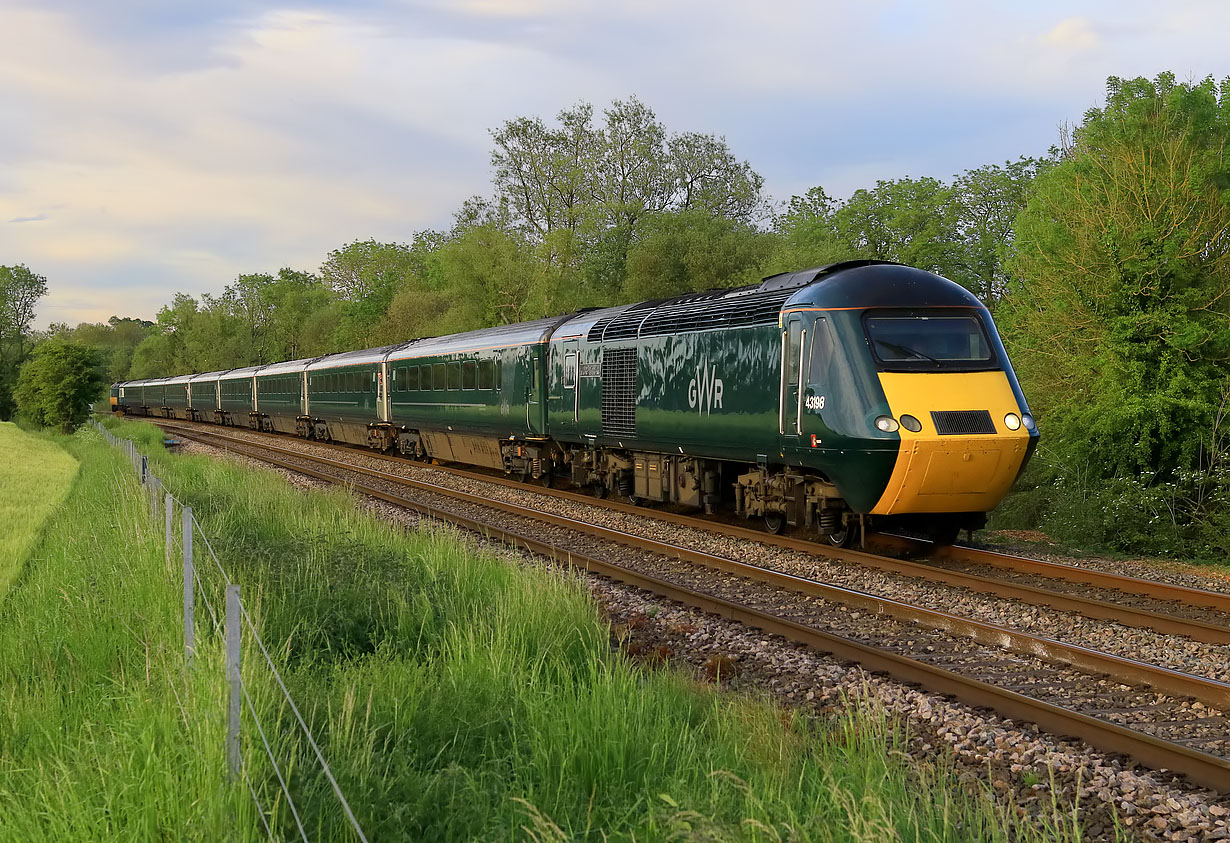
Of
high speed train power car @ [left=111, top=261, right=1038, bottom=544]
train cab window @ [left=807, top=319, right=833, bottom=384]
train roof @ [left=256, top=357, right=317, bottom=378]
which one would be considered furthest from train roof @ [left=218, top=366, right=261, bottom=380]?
train cab window @ [left=807, top=319, right=833, bottom=384]

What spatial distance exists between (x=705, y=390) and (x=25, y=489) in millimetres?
17196

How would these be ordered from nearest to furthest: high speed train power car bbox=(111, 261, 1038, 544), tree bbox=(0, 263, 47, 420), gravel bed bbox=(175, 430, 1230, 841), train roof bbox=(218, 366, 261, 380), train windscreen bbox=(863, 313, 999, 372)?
gravel bed bbox=(175, 430, 1230, 841) < high speed train power car bbox=(111, 261, 1038, 544) < train windscreen bbox=(863, 313, 999, 372) < train roof bbox=(218, 366, 261, 380) < tree bbox=(0, 263, 47, 420)

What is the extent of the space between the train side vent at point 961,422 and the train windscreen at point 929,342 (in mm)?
553

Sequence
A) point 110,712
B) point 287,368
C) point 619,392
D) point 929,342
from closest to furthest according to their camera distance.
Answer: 1. point 110,712
2. point 929,342
3. point 619,392
4. point 287,368

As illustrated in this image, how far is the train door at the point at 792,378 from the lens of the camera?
11.8 meters

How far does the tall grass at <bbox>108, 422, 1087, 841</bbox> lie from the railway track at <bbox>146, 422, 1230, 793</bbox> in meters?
1.18

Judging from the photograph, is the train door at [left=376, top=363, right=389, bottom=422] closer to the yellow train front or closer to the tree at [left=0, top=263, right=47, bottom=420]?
the yellow train front

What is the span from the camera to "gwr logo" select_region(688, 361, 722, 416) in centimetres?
1347

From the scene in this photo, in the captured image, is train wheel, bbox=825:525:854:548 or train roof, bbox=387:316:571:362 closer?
train wheel, bbox=825:525:854:548

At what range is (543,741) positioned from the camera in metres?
4.94

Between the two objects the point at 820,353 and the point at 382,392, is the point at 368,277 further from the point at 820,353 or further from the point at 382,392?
the point at 820,353

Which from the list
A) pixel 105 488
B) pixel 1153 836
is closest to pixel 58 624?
pixel 1153 836

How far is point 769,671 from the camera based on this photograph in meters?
7.48

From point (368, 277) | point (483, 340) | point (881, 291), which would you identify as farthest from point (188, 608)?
point (368, 277)
